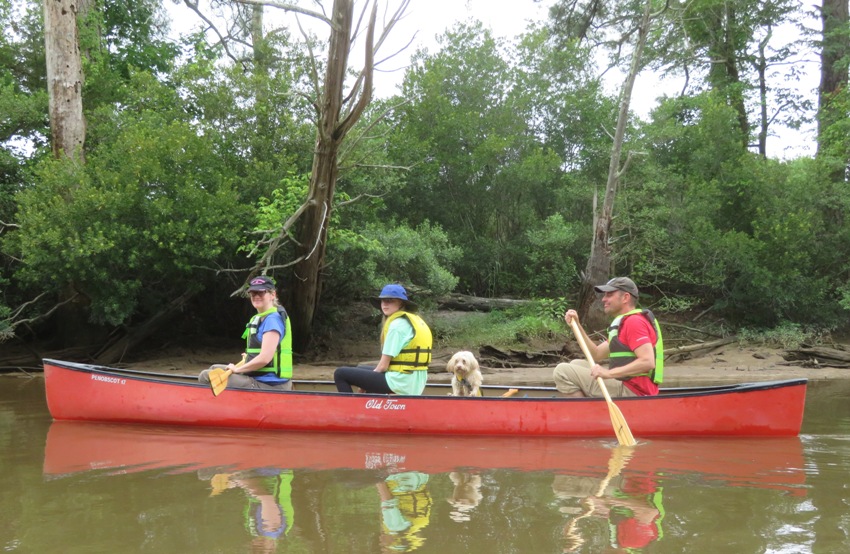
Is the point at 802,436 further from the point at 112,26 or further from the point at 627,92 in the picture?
the point at 112,26

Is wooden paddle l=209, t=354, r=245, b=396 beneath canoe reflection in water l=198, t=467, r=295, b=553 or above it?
above

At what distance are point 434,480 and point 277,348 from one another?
2.39 meters

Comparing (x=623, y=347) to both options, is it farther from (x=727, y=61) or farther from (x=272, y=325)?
(x=727, y=61)

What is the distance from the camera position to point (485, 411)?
690 cm

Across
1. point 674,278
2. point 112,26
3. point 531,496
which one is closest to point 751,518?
point 531,496

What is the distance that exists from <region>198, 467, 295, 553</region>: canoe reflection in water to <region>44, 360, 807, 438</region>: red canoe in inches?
59.4

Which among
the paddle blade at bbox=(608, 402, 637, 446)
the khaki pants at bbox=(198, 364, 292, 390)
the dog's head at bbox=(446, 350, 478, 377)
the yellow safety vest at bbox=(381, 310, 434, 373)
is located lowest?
the paddle blade at bbox=(608, 402, 637, 446)

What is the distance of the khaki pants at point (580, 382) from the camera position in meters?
6.80

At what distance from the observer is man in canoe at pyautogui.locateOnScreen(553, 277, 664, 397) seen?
6352 millimetres

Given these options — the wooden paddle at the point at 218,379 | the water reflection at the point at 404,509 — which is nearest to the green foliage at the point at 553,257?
the wooden paddle at the point at 218,379

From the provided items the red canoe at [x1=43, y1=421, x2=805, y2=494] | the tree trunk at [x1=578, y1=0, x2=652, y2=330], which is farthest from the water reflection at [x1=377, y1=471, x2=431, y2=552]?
the tree trunk at [x1=578, y1=0, x2=652, y2=330]

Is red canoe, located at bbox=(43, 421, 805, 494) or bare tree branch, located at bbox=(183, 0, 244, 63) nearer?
red canoe, located at bbox=(43, 421, 805, 494)

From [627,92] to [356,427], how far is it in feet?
34.7

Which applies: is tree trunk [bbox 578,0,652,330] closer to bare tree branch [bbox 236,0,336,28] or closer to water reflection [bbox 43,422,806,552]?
bare tree branch [bbox 236,0,336,28]
